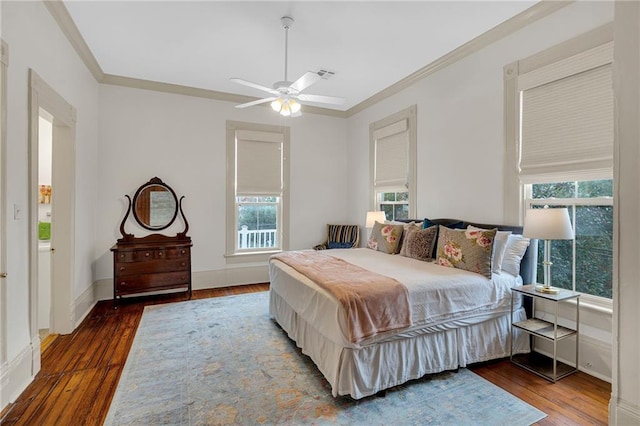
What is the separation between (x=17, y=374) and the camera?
2229 mm

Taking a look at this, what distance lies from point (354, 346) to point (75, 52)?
4179 mm

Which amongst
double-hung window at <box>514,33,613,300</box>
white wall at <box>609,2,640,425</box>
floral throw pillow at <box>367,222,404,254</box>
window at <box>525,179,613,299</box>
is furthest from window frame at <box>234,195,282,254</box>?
white wall at <box>609,2,640,425</box>

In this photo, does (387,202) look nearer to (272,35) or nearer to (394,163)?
(394,163)

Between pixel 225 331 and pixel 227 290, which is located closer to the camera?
pixel 225 331

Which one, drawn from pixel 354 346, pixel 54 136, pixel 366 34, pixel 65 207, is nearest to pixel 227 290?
pixel 65 207

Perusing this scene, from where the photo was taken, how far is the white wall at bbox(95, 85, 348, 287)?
451 cm

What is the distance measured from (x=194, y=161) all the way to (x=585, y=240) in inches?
194

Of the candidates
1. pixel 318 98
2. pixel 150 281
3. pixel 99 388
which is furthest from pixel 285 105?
pixel 150 281

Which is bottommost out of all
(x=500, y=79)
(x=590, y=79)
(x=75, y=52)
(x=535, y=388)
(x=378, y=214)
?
(x=535, y=388)

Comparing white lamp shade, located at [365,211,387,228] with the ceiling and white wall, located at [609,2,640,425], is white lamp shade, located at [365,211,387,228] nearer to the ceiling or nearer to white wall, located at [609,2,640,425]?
the ceiling

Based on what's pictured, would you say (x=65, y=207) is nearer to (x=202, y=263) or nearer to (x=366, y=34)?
(x=202, y=263)

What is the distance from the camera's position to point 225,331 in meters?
3.36

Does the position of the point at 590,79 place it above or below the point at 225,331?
above

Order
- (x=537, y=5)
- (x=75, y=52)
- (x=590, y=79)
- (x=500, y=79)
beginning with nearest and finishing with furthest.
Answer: (x=590, y=79) < (x=537, y=5) < (x=500, y=79) < (x=75, y=52)
